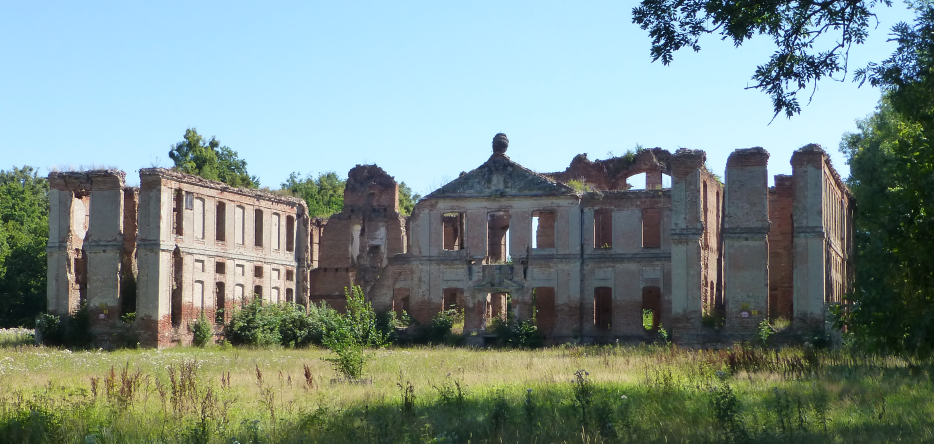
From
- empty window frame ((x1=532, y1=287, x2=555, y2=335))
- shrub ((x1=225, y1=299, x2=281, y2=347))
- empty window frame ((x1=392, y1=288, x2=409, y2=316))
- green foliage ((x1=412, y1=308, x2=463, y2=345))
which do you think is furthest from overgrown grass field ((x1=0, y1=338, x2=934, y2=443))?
empty window frame ((x1=392, y1=288, x2=409, y2=316))

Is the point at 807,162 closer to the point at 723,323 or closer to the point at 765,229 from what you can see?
the point at 765,229

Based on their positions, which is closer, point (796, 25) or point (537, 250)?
point (796, 25)

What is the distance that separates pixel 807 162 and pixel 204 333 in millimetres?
20952

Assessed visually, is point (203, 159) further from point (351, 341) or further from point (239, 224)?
Result: point (351, 341)

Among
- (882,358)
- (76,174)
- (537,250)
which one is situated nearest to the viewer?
(882,358)

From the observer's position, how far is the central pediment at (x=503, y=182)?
37906 millimetres

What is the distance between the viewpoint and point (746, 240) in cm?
3241

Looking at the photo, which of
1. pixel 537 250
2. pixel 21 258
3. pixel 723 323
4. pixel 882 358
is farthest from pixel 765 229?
pixel 21 258

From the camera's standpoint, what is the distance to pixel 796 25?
12477 millimetres

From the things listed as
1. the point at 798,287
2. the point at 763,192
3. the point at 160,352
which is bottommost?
the point at 160,352

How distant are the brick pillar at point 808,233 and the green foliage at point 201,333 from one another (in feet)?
64.6

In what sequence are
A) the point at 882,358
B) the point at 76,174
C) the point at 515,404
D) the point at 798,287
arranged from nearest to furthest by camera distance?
1. the point at 515,404
2. the point at 882,358
3. the point at 798,287
4. the point at 76,174

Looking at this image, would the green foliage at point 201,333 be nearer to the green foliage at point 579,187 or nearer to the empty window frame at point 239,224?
the empty window frame at point 239,224

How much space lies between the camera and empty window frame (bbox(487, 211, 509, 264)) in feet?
136
